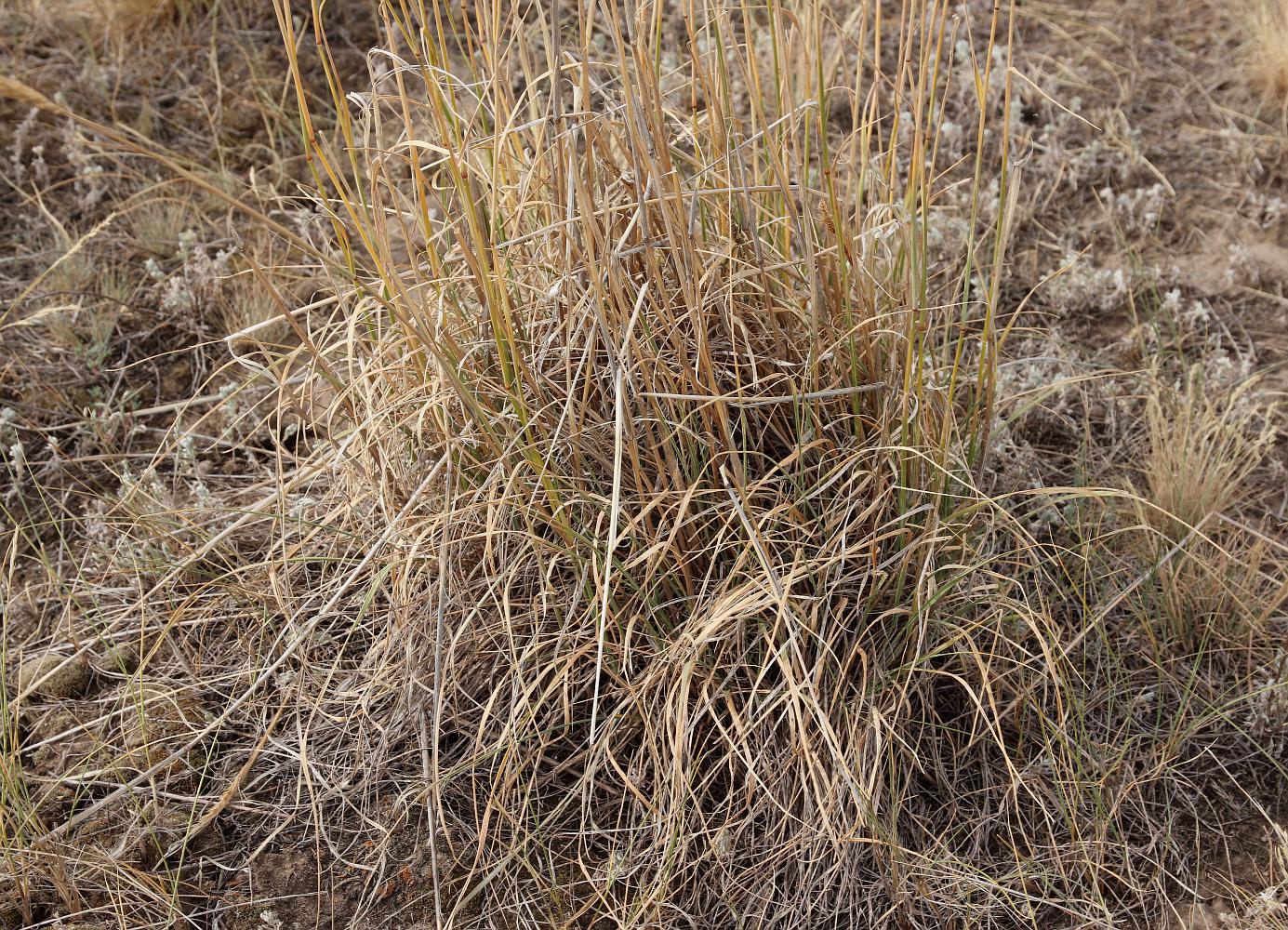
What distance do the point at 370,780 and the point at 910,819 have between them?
903 millimetres

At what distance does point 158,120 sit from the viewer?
3.22 meters

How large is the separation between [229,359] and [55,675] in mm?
893

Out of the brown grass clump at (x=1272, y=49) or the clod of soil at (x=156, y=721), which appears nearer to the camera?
the clod of soil at (x=156, y=721)

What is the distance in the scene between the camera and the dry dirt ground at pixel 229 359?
6.15 ft

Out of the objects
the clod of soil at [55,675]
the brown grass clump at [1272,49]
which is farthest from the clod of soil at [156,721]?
the brown grass clump at [1272,49]

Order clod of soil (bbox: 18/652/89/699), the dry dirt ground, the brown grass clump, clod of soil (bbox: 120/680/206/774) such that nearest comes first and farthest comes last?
the dry dirt ground → clod of soil (bbox: 120/680/206/774) → clod of soil (bbox: 18/652/89/699) → the brown grass clump

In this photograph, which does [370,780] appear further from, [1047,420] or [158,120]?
[158,120]

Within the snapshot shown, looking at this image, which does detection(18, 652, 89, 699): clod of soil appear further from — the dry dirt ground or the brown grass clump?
the brown grass clump

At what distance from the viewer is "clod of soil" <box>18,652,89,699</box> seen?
213 centimetres

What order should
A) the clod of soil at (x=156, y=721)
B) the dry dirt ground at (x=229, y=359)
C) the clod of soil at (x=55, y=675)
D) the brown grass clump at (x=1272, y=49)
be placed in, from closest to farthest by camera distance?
A: the dry dirt ground at (x=229, y=359), the clod of soil at (x=156, y=721), the clod of soil at (x=55, y=675), the brown grass clump at (x=1272, y=49)

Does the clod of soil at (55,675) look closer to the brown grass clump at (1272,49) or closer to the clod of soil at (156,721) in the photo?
the clod of soil at (156,721)

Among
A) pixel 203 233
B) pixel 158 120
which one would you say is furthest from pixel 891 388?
pixel 158 120

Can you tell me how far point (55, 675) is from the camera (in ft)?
7.06

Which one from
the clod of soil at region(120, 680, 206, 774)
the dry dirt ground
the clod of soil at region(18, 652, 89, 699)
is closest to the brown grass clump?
the dry dirt ground
